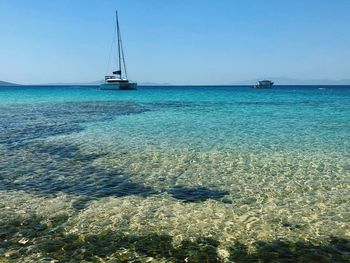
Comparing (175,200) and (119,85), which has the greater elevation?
(175,200)

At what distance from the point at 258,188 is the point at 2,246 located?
7.39m

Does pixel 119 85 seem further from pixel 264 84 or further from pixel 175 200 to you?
pixel 175 200

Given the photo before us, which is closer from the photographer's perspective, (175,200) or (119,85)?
(175,200)

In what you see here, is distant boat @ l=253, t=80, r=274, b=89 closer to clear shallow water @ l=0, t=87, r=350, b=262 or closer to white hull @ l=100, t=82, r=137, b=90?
white hull @ l=100, t=82, r=137, b=90

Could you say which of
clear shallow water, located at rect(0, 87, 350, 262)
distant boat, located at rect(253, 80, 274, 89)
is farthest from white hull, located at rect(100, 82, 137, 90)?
clear shallow water, located at rect(0, 87, 350, 262)

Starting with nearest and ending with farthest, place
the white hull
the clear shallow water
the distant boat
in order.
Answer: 1. the clear shallow water
2. the white hull
3. the distant boat

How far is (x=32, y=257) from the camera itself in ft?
21.6

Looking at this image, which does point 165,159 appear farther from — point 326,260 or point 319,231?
point 326,260

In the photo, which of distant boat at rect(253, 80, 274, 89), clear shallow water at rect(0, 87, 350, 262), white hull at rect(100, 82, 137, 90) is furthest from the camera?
distant boat at rect(253, 80, 274, 89)

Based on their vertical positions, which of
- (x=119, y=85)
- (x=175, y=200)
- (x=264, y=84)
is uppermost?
(x=175, y=200)

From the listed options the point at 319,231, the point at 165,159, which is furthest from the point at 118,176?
the point at 319,231

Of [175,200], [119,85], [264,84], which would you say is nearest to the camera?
[175,200]

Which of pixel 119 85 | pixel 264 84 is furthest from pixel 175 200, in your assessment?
pixel 264 84

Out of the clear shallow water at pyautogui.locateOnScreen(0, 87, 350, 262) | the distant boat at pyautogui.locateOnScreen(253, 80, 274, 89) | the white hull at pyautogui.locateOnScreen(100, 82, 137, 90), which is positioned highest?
the clear shallow water at pyautogui.locateOnScreen(0, 87, 350, 262)
